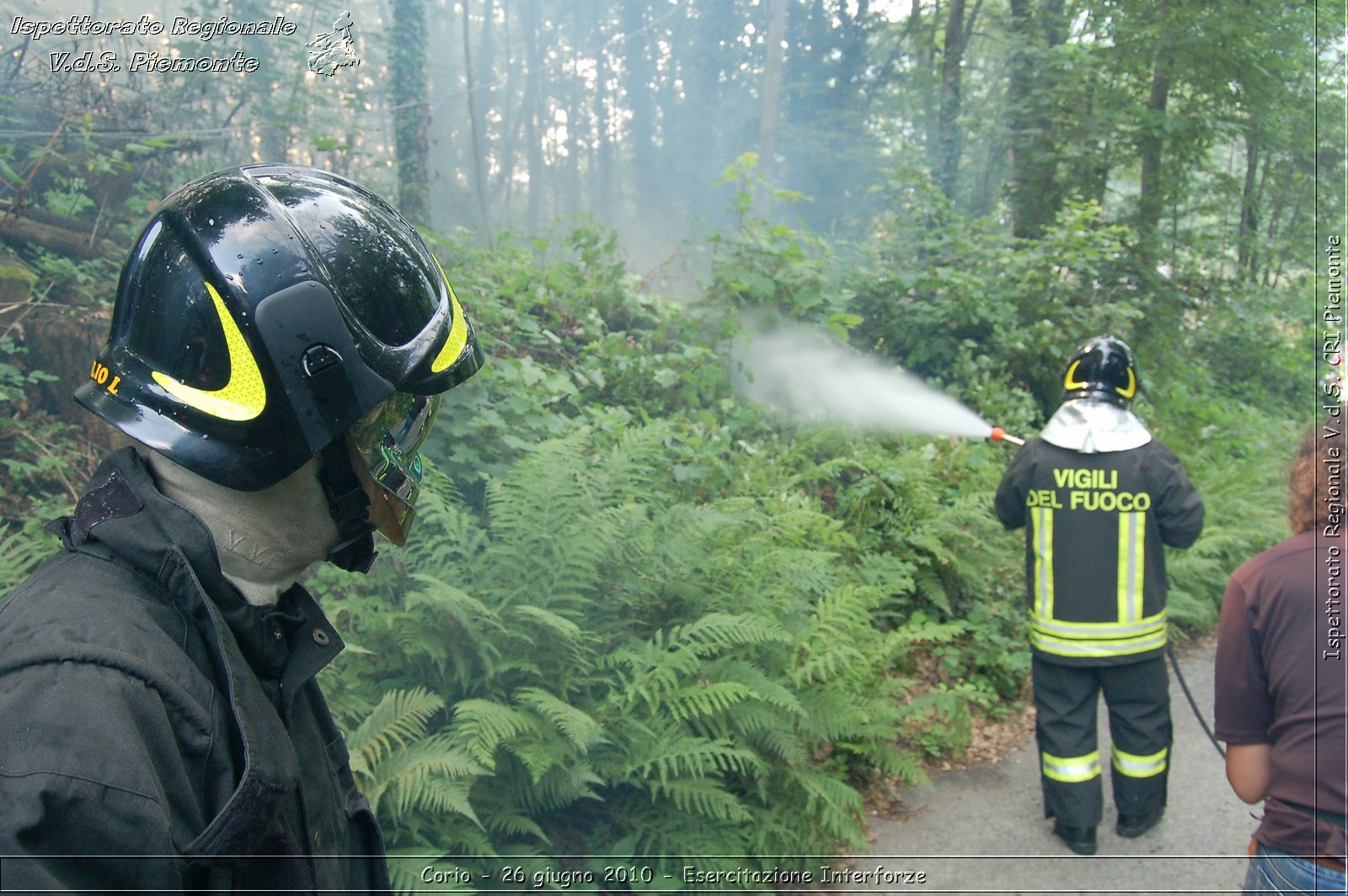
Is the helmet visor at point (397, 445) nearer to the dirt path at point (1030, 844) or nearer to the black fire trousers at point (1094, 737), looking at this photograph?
the dirt path at point (1030, 844)

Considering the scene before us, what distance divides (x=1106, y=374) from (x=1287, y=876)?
2.95 metres

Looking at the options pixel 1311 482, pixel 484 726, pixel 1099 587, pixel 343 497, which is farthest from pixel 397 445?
pixel 1099 587

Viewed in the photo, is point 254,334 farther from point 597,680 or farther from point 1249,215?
point 1249,215

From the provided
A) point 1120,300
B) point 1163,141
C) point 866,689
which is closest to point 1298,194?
point 1163,141

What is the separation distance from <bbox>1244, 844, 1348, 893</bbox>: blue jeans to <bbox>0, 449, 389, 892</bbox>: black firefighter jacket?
2.64m

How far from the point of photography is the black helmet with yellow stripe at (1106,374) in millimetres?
4750

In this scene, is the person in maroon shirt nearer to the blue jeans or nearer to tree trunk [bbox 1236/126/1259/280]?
the blue jeans

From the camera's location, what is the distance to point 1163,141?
11.4 metres

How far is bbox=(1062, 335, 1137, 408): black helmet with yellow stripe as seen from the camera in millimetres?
4750

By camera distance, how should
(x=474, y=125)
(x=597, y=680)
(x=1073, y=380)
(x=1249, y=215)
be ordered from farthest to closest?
1. (x=1249, y=215)
2. (x=474, y=125)
3. (x=1073, y=380)
4. (x=597, y=680)

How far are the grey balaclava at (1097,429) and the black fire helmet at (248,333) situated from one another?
4.21 m

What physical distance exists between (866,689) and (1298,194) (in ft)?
51.4

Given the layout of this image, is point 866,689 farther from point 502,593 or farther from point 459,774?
point 459,774

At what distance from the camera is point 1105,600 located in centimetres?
456
